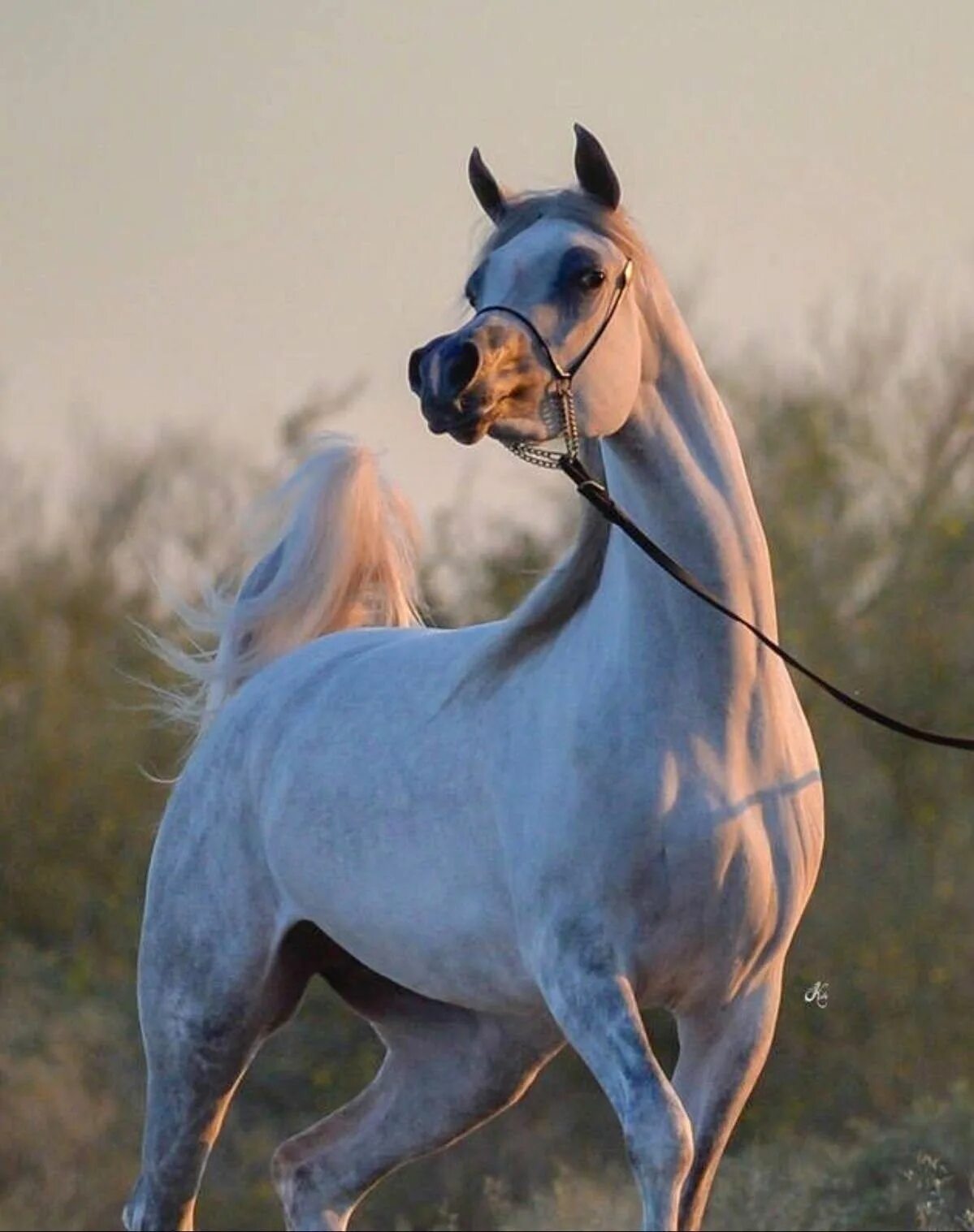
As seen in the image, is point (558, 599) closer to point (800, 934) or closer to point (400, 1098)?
point (400, 1098)

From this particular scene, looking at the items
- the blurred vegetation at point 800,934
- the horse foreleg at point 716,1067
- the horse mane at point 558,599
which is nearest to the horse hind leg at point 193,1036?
the horse mane at point 558,599

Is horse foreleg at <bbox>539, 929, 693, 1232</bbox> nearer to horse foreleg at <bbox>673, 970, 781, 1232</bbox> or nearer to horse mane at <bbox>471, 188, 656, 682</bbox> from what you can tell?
horse foreleg at <bbox>673, 970, 781, 1232</bbox>

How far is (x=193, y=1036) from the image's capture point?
732 cm

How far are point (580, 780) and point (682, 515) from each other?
1.87 ft

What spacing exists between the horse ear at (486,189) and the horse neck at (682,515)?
37 centimetres

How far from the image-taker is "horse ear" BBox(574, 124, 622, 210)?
5.87 metres

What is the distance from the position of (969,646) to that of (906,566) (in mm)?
628

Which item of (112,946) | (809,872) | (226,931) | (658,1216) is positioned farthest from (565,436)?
(112,946)

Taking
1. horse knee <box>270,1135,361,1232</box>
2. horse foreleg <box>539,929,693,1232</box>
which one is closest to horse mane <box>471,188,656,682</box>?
horse foreleg <box>539,929,693,1232</box>

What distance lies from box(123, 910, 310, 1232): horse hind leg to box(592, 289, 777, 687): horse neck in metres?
1.66

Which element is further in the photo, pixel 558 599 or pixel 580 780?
pixel 558 599

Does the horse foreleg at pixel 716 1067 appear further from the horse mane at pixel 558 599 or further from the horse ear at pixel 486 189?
the horse ear at pixel 486 189

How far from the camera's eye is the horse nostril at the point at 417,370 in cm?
549

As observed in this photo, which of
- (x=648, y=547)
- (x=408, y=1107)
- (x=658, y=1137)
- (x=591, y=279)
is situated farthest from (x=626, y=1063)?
(x=408, y=1107)
